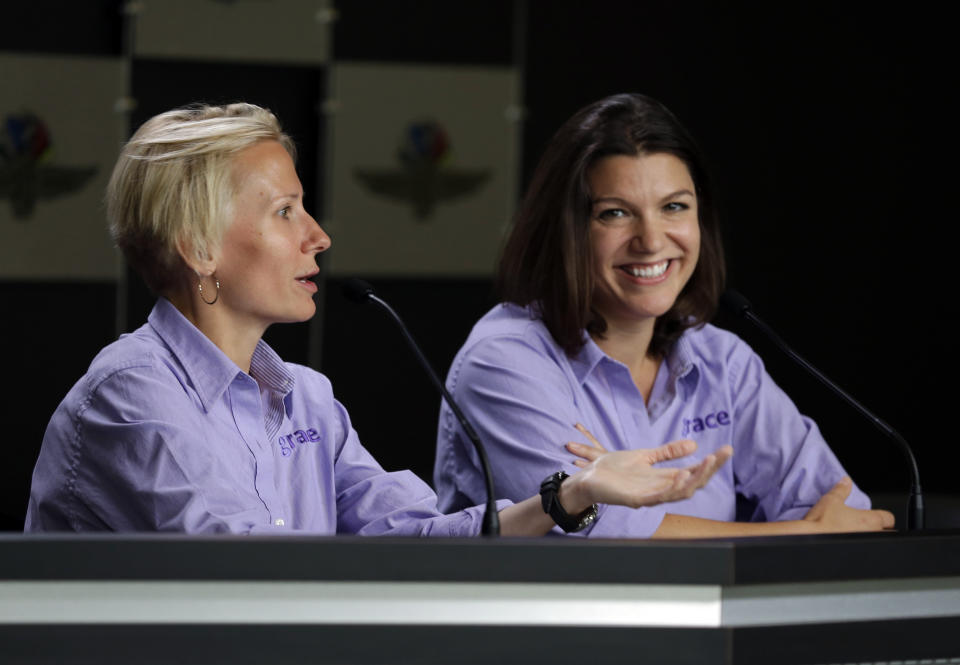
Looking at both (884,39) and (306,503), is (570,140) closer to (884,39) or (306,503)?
(306,503)

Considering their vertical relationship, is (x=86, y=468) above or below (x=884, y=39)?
below

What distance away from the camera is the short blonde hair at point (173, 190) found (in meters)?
1.82

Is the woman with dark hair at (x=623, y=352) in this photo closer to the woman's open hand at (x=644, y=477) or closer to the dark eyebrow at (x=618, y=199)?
the dark eyebrow at (x=618, y=199)

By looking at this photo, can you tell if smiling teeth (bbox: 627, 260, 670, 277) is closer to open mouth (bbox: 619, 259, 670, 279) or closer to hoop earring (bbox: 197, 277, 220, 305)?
open mouth (bbox: 619, 259, 670, 279)

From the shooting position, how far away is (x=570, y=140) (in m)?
2.31

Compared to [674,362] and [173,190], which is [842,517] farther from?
[173,190]

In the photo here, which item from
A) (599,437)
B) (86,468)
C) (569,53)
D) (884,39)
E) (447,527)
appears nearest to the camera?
(86,468)

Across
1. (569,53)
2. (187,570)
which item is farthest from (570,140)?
(569,53)

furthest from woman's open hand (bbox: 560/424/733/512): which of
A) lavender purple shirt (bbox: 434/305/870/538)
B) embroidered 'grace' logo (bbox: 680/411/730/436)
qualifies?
embroidered 'grace' logo (bbox: 680/411/730/436)

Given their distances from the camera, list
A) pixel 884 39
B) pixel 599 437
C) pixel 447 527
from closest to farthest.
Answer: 1. pixel 447 527
2. pixel 599 437
3. pixel 884 39

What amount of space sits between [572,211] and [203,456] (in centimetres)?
87

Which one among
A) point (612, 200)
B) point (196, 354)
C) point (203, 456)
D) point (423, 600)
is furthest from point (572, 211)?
point (423, 600)

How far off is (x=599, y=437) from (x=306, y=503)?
0.57 metres

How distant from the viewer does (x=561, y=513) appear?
1.72 m
